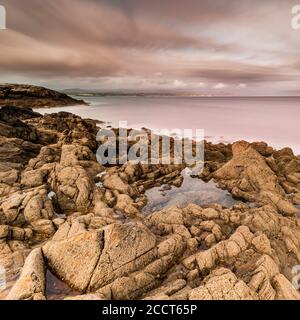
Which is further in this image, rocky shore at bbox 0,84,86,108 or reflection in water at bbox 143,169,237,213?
rocky shore at bbox 0,84,86,108

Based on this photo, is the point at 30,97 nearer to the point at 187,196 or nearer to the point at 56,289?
the point at 187,196

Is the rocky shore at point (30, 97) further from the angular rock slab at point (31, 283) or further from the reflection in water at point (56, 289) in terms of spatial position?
the reflection in water at point (56, 289)

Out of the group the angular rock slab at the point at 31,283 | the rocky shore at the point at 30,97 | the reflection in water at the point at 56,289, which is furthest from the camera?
the rocky shore at the point at 30,97

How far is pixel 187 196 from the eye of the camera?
21312 millimetres

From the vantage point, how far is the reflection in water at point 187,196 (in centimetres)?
2009

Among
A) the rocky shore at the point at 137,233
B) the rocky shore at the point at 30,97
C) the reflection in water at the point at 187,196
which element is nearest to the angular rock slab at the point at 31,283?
the rocky shore at the point at 137,233

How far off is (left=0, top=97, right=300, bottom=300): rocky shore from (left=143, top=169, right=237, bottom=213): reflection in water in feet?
2.17

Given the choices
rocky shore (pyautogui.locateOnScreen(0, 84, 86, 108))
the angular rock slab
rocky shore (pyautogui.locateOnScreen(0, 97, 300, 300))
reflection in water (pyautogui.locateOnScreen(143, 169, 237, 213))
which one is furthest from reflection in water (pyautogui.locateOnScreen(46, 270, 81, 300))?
rocky shore (pyautogui.locateOnScreen(0, 84, 86, 108))

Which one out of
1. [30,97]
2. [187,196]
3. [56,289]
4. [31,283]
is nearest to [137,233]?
[56,289]

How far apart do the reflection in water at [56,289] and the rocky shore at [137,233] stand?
0.04 meters

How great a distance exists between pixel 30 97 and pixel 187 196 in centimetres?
8690

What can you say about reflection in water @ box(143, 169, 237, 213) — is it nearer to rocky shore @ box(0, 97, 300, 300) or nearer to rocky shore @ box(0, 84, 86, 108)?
rocky shore @ box(0, 97, 300, 300)

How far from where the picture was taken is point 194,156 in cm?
3052

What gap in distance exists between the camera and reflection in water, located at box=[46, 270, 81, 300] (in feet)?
34.4
